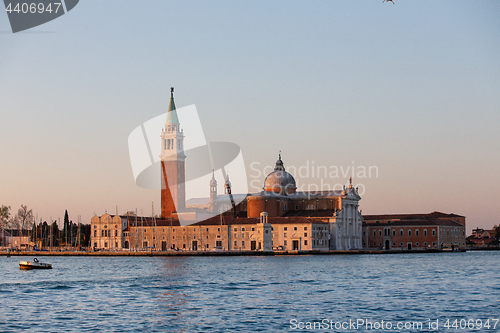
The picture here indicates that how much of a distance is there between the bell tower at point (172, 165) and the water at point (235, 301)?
41821mm

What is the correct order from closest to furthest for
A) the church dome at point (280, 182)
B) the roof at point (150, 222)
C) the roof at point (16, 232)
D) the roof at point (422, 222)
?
the roof at point (150, 222) < the church dome at point (280, 182) < the roof at point (422, 222) < the roof at point (16, 232)

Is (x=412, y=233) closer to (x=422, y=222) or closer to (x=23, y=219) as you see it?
(x=422, y=222)

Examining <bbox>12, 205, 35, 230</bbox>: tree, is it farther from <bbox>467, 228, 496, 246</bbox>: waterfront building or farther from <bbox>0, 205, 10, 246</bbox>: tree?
<bbox>467, 228, 496, 246</bbox>: waterfront building

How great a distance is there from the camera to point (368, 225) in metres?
88.4

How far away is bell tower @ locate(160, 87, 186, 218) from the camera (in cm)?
7906

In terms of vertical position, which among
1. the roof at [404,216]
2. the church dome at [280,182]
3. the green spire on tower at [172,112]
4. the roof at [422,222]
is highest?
the green spire on tower at [172,112]

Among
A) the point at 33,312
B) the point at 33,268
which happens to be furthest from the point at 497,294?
the point at 33,268

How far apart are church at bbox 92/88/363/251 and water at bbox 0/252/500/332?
34.2 m

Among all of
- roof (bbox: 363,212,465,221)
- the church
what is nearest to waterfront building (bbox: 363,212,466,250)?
roof (bbox: 363,212,465,221)

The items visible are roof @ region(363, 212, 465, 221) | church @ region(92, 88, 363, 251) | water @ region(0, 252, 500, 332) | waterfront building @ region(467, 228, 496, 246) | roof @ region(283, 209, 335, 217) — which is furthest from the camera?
waterfront building @ region(467, 228, 496, 246)

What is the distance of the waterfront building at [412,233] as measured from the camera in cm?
8462

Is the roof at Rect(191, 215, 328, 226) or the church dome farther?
the church dome

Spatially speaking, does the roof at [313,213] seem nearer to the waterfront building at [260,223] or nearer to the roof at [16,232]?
the waterfront building at [260,223]

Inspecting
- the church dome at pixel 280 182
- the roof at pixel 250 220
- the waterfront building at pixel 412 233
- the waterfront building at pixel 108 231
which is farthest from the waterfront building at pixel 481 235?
the waterfront building at pixel 108 231
